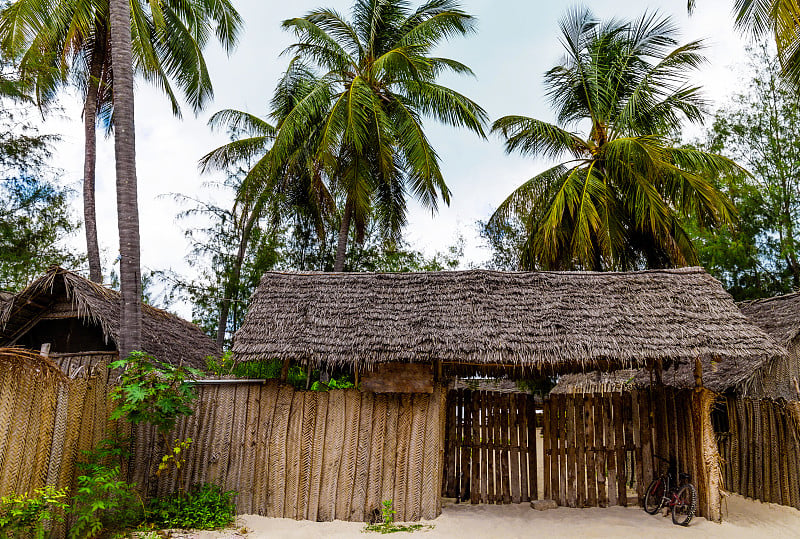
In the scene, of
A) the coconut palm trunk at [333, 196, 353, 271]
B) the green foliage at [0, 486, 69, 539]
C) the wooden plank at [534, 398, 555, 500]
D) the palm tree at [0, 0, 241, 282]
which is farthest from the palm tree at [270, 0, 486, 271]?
the green foliage at [0, 486, 69, 539]

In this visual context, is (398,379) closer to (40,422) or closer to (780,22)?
(40,422)

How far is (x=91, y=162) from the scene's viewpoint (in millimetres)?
14508

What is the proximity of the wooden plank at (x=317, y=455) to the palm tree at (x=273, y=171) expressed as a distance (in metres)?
8.69

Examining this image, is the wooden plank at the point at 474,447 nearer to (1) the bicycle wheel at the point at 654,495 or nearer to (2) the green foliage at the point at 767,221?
(1) the bicycle wheel at the point at 654,495

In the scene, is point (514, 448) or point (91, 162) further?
point (91, 162)

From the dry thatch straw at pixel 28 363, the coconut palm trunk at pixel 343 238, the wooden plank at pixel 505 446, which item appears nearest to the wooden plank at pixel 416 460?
the wooden plank at pixel 505 446

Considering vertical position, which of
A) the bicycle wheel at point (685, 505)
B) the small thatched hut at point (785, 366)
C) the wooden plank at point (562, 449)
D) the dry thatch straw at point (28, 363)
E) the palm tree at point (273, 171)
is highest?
A: the palm tree at point (273, 171)

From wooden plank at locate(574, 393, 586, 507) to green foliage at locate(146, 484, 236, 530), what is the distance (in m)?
4.97

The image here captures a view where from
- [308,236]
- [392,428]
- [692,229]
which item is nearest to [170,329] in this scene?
[308,236]

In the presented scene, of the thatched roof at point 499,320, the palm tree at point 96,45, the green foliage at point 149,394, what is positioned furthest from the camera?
the palm tree at point 96,45

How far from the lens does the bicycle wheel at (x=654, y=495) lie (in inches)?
314

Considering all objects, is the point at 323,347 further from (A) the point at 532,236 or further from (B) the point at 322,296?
(A) the point at 532,236

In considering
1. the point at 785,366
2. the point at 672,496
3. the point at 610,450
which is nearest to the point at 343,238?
the point at 610,450

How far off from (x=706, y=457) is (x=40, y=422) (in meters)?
8.13
